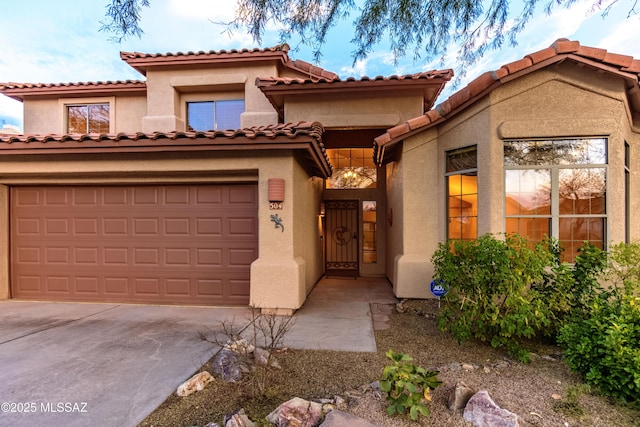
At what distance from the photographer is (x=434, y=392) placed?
2.87m

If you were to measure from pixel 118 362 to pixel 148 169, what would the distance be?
12.0ft

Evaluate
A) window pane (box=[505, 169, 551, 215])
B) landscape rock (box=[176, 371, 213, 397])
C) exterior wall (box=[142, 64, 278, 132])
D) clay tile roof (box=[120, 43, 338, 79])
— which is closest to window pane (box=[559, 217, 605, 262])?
window pane (box=[505, 169, 551, 215])

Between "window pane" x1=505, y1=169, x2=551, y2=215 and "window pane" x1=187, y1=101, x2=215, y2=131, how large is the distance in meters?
8.47


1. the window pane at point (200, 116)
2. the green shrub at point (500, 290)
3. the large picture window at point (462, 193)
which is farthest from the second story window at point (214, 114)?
the green shrub at point (500, 290)

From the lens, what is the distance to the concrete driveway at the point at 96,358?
9.04 ft

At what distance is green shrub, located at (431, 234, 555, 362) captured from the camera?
3574 mm

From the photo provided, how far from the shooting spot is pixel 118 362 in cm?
365

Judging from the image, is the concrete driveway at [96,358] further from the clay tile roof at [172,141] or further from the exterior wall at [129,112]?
the exterior wall at [129,112]

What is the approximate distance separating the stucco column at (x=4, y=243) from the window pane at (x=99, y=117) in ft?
15.1

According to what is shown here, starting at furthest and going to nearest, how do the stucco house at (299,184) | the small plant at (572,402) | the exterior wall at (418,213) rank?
the exterior wall at (418,213) → the stucco house at (299,184) → the small plant at (572,402)

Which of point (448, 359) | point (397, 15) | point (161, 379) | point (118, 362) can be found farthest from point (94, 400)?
point (397, 15)

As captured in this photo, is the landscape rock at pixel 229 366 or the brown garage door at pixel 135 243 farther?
the brown garage door at pixel 135 243

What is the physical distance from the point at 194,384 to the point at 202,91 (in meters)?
9.15

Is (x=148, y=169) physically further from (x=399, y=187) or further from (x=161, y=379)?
(x=399, y=187)
